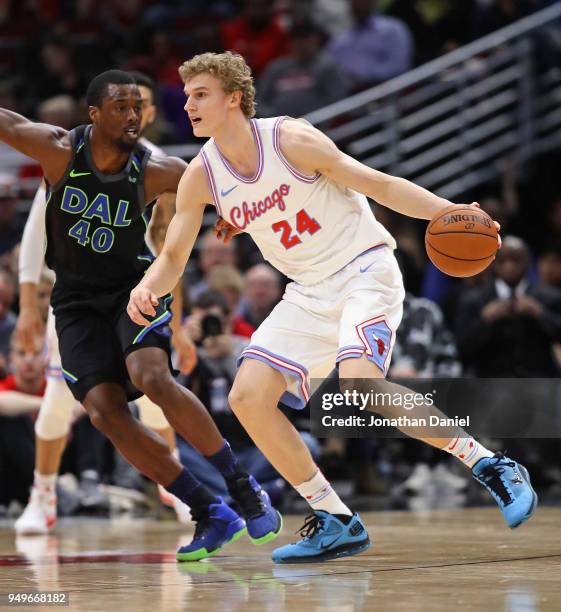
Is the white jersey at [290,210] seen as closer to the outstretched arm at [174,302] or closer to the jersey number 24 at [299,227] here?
the jersey number 24 at [299,227]

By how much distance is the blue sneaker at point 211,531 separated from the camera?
5.50 metres

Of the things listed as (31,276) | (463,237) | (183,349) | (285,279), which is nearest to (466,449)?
(463,237)

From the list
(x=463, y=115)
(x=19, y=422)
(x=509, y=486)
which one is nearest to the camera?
(x=509, y=486)

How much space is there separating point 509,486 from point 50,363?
111 inches

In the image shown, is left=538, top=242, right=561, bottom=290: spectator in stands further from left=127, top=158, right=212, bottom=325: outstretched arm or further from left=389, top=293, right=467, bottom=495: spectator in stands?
left=127, top=158, right=212, bottom=325: outstretched arm

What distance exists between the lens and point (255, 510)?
18.0 feet

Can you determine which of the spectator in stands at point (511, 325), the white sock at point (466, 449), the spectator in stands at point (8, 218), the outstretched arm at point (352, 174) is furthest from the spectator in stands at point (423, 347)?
the outstretched arm at point (352, 174)

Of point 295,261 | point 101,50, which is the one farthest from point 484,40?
point 295,261

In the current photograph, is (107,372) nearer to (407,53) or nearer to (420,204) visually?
(420,204)

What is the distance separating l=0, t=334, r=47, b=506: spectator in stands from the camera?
8484mm

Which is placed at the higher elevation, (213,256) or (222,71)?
(213,256)

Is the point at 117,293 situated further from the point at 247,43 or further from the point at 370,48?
the point at 247,43

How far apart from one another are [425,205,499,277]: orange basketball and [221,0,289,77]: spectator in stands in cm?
815

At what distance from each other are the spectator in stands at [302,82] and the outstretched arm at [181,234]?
6.34 metres
